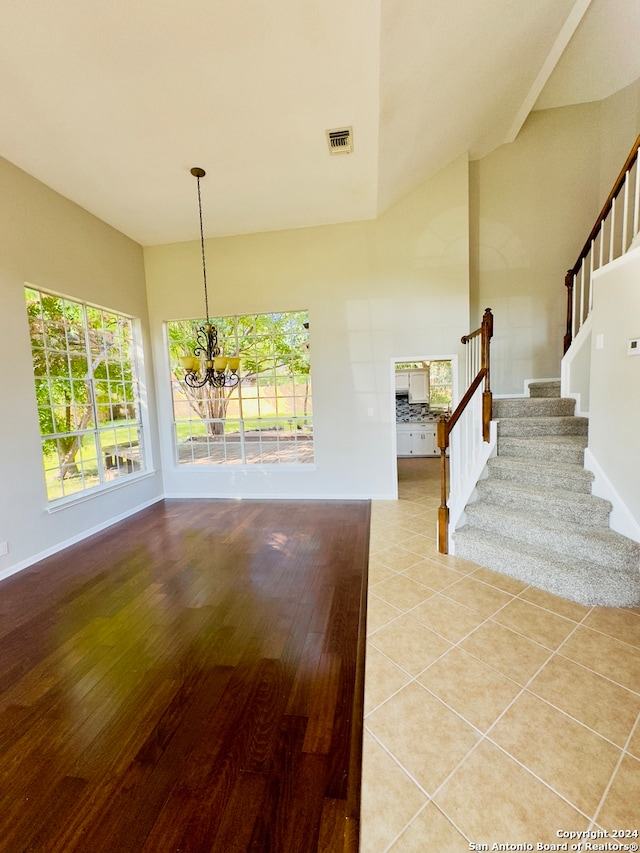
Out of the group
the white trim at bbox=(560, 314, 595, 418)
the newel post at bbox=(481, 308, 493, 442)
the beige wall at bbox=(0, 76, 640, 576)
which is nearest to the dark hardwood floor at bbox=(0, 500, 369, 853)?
the newel post at bbox=(481, 308, 493, 442)

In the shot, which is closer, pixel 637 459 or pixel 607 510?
pixel 637 459

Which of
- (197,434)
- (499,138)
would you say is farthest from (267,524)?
(499,138)

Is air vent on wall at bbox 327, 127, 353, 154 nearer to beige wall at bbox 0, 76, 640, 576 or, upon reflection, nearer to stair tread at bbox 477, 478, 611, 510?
beige wall at bbox 0, 76, 640, 576

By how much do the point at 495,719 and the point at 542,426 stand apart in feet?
8.70

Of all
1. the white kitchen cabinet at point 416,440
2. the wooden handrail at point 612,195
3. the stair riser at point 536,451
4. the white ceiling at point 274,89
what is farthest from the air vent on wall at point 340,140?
the white kitchen cabinet at point 416,440

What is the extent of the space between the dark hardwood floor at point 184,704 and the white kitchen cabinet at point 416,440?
4.57 m

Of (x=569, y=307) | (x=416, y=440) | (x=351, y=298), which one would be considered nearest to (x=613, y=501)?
(x=569, y=307)

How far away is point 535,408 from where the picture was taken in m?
3.61

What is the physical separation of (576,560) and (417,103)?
390cm

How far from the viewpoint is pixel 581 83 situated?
4090 mm

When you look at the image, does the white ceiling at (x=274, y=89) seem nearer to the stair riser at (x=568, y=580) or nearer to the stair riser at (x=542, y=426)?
the stair riser at (x=542, y=426)

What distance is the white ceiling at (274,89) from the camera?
2.13 meters

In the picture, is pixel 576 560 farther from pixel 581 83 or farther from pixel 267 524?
pixel 581 83

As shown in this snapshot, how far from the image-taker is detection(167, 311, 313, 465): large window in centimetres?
502
